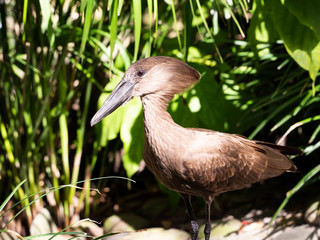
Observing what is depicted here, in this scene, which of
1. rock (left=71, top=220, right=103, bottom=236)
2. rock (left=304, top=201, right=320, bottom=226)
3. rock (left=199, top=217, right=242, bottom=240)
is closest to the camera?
rock (left=304, top=201, right=320, bottom=226)

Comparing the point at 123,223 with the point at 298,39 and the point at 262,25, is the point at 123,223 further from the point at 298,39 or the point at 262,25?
the point at 298,39

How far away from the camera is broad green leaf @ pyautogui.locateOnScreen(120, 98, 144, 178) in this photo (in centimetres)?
283

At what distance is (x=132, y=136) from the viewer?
2.85 metres

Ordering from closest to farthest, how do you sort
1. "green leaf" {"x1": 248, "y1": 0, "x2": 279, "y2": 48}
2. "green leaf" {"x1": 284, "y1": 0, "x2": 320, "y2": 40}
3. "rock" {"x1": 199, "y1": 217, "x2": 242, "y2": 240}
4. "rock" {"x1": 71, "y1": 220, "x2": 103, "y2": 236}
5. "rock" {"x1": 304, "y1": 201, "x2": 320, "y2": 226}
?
"green leaf" {"x1": 284, "y1": 0, "x2": 320, "y2": 40}
"green leaf" {"x1": 248, "y1": 0, "x2": 279, "y2": 48}
"rock" {"x1": 304, "y1": 201, "x2": 320, "y2": 226}
"rock" {"x1": 199, "y1": 217, "x2": 242, "y2": 240}
"rock" {"x1": 71, "y1": 220, "x2": 103, "y2": 236}

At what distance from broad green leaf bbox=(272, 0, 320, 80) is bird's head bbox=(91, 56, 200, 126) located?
47cm

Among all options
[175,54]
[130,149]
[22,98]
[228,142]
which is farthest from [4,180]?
[228,142]

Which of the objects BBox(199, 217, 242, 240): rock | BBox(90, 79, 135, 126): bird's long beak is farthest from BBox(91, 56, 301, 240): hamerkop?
BBox(199, 217, 242, 240): rock

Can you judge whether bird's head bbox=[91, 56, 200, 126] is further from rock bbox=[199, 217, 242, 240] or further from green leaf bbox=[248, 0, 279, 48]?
rock bbox=[199, 217, 242, 240]

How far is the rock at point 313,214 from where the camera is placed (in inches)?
110

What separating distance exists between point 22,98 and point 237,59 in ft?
4.45

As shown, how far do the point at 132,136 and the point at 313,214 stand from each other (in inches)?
42.8

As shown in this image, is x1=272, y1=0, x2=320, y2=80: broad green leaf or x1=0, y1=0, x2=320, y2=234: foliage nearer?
x1=272, y1=0, x2=320, y2=80: broad green leaf

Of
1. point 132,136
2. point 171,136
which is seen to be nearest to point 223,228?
point 132,136

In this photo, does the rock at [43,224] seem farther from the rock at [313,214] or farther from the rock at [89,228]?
the rock at [313,214]
